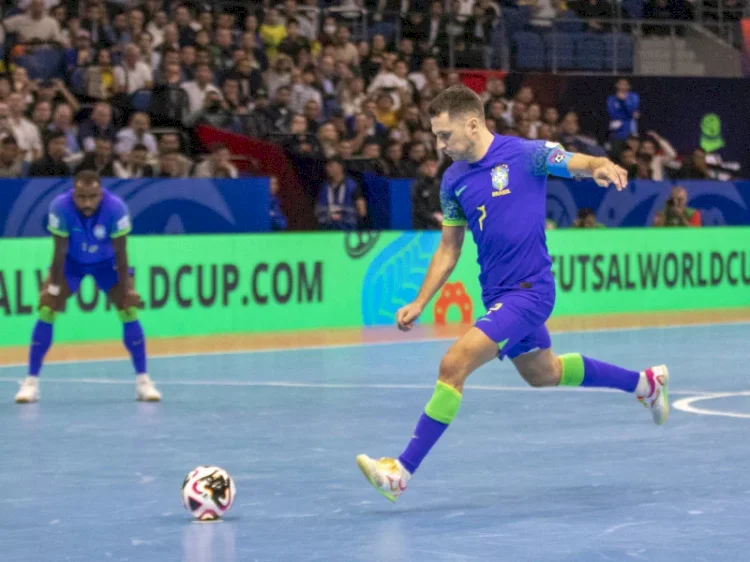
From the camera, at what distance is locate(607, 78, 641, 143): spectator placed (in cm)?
2744

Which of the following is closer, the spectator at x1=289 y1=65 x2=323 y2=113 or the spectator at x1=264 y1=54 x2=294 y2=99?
the spectator at x1=289 y1=65 x2=323 y2=113

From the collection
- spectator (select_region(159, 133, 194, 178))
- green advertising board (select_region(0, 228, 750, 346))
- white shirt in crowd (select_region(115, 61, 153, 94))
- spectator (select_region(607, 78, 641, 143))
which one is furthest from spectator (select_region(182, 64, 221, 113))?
spectator (select_region(607, 78, 641, 143))

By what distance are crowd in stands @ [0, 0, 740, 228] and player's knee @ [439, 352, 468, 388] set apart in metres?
11.3

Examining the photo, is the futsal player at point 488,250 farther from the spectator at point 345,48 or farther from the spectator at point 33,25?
the spectator at point 345,48

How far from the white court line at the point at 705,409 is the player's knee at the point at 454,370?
418cm

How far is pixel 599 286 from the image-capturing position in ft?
76.4

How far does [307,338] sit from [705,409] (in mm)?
7672

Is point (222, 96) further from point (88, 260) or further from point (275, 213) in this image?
point (88, 260)

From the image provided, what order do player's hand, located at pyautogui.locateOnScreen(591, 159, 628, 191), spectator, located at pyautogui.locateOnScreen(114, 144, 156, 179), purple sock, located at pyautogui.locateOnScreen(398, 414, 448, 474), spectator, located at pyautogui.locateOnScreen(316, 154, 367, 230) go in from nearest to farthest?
player's hand, located at pyautogui.locateOnScreen(591, 159, 628, 191), purple sock, located at pyautogui.locateOnScreen(398, 414, 448, 474), spectator, located at pyautogui.locateOnScreen(114, 144, 156, 179), spectator, located at pyautogui.locateOnScreen(316, 154, 367, 230)

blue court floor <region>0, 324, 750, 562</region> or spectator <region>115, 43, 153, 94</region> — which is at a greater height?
spectator <region>115, 43, 153, 94</region>

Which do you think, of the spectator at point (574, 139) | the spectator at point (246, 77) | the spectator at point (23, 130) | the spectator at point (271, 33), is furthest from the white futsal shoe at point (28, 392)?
the spectator at point (574, 139)

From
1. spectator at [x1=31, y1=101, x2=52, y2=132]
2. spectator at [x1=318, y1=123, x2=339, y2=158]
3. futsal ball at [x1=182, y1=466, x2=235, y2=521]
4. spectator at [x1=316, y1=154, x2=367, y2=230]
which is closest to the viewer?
futsal ball at [x1=182, y1=466, x2=235, y2=521]

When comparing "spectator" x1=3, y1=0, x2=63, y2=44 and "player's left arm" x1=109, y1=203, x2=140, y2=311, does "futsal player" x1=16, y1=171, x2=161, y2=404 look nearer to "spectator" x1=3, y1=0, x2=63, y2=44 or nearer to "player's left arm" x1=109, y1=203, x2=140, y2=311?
"player's left arm" x1=109, y1=203, x2=140, y2=311

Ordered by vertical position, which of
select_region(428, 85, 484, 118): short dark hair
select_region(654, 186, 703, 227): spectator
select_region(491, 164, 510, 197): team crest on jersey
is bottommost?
select_region(654, 186, 703, 227): spectator
